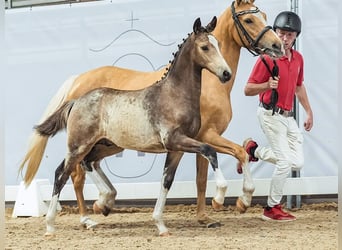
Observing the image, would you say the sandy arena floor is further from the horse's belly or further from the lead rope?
the lead rope

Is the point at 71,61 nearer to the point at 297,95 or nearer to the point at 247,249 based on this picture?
the point at 297,95

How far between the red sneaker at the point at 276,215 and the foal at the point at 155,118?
84 centimetres

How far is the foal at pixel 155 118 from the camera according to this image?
3293 mm

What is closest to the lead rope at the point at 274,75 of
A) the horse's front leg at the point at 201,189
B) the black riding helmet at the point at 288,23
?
the black riding helmet at the point at 288,23

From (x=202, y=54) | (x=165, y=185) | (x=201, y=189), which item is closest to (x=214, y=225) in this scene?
(x=201, y=189)

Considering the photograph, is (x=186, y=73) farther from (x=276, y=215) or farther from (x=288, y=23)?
(x=276, y=215)

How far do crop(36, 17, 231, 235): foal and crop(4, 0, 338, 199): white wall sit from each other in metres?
1.28

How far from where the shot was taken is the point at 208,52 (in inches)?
130

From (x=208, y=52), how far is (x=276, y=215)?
4.73 feet

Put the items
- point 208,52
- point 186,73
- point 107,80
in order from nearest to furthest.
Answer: point 208,52 → point 186,73 → point 107,80

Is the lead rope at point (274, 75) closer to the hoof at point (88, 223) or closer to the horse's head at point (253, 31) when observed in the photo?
the horse's head at point (253, 31)

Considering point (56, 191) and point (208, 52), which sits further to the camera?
point (56, 191)

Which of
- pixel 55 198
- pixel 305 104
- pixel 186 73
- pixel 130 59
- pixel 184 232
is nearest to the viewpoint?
pixel 186 73

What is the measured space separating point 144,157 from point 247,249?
6.49ft
